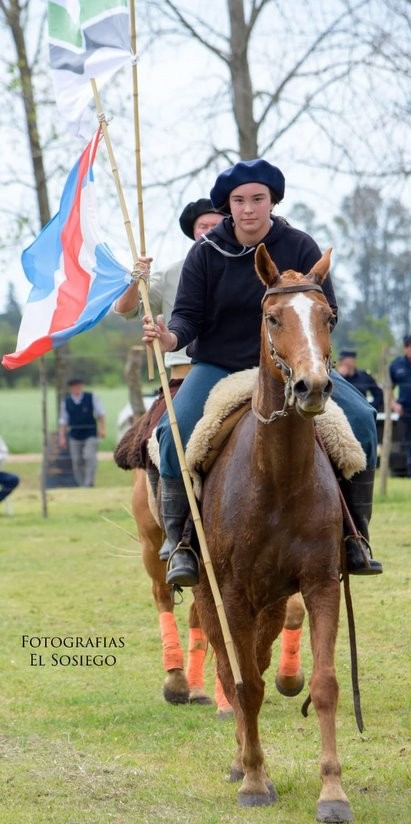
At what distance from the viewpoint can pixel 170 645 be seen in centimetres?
855

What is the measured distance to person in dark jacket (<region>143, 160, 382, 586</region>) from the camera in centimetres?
661

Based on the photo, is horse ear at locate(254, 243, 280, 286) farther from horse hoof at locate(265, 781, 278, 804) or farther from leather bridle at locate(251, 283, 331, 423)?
horse hoof at locate(265, 781, 278, 804)

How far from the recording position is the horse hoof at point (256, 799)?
238 inches

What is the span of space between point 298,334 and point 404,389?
16.4 metres

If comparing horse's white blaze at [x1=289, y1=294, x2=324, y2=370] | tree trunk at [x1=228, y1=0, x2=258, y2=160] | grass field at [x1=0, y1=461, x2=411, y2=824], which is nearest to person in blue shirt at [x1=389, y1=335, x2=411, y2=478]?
→ tree trunk at [x1=228, y1=0, x2=258, y2=160]

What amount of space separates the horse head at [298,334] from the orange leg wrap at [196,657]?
3105mm

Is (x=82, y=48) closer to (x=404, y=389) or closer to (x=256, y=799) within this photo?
(x=256, y=799)

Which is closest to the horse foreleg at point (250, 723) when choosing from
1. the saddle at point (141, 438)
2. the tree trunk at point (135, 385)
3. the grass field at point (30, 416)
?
the saddle at point (141, 438)

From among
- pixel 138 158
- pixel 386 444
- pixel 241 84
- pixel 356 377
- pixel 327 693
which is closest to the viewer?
pixel 327 693

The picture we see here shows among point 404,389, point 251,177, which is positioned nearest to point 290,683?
point 251,177

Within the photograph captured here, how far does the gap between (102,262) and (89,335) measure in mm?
45891

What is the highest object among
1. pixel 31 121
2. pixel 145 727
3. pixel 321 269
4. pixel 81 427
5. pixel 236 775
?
pixel 31 121

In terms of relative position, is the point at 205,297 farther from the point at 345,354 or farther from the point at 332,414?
the point at 345,354

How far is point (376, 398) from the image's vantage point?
21875 millimetres
